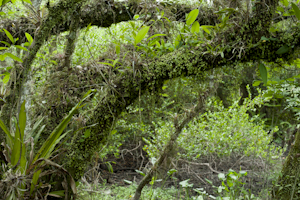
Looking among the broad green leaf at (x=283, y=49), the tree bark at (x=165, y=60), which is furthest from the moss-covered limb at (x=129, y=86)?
the broad green leaf at (x=283, y=49)

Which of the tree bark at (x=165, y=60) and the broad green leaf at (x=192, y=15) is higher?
the broad green leaf at (x=192, y=15)

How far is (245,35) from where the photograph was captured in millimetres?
1399

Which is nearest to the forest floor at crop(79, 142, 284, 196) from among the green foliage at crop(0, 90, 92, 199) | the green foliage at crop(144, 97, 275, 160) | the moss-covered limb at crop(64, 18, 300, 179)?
the green foliage at crop(144, 97, 275, 160)

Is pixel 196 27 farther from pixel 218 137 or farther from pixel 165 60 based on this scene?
pixel 218 137

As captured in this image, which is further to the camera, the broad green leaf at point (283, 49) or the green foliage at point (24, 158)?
the green foliage at point (24, 158)

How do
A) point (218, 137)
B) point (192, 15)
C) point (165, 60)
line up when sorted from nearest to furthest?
1. point (192, 15)
2. point (165, 60)
3. point (218, 137)

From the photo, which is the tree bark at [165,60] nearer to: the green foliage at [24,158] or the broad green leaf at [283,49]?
the broad green leaf at [283,49]

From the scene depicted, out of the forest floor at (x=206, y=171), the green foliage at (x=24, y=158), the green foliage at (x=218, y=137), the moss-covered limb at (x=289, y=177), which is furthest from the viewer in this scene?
the forest floor at (x=206, y=171)


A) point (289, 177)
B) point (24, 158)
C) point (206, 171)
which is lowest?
point (206, 171)

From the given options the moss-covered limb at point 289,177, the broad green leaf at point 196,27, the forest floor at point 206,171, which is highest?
the broad green leaf at point 196,27

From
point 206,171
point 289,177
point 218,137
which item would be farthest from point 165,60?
point 206,171

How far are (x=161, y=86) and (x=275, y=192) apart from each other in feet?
6.78

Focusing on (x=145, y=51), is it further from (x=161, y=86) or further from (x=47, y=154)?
(x=47, y=154)

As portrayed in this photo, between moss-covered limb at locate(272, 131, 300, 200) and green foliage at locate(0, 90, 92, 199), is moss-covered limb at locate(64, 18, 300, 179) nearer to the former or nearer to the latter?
Result: green foliage at locate(0, 90, 92, 199)
